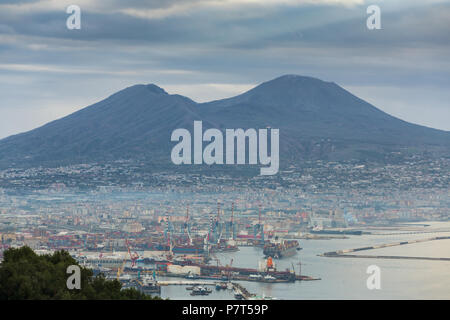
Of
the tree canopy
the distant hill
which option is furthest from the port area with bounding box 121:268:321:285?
the distant hill

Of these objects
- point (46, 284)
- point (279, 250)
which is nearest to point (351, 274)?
point (279, 250)

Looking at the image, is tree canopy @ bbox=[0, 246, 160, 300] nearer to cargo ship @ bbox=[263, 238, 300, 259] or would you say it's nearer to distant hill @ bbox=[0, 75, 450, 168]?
cargo ship @ bbox=[263, 238, 300, 259]

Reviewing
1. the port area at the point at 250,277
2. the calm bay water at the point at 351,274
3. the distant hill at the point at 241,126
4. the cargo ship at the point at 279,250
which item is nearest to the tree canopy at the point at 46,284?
the calm bay water at the point at 351,274

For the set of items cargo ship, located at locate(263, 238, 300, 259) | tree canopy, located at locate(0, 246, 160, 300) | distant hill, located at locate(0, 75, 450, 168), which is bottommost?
cargo ship, located at locate(263, 238, 300, 259)

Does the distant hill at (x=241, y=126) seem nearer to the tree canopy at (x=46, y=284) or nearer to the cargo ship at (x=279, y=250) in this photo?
the cargo ship at (x=279, y=250)

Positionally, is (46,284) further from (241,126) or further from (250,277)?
(241,126)
